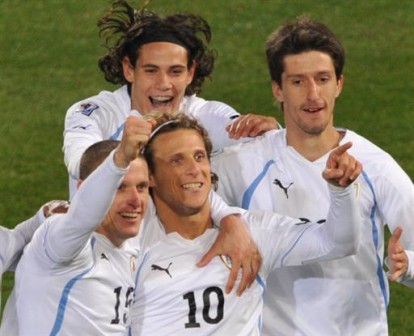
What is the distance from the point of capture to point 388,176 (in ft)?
25.2

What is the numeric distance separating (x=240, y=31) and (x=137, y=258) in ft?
26.8

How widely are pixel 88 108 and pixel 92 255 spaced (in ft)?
6.05

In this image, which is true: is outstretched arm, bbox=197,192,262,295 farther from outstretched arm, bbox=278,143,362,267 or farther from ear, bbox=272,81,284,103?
ear, bbox=272,81,284,103

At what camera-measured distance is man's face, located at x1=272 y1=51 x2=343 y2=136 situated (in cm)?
777

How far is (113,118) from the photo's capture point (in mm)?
8711

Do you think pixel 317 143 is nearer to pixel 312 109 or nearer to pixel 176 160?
pixel 312 109

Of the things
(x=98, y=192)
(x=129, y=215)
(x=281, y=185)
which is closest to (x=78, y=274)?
(x=129, y=215)

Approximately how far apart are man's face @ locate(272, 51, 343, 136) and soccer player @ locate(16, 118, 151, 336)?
95 cm

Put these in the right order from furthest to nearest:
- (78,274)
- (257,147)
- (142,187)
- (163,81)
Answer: (163,81), (257,147), (142,187), (78,274)

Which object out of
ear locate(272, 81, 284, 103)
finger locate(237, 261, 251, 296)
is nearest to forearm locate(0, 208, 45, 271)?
finger locate(237, 261, 251, 296)

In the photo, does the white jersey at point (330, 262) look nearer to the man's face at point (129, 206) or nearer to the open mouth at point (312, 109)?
the open mouth at point (312, 109)

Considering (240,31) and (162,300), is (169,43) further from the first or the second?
A: (240,31)

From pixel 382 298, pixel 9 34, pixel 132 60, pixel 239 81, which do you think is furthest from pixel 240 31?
pixel 382 298

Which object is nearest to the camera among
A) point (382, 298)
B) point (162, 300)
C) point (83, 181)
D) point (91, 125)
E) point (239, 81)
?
point (83, 181)
